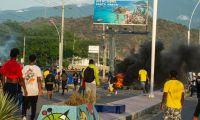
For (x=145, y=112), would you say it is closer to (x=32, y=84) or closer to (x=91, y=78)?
(x=91, y=78)

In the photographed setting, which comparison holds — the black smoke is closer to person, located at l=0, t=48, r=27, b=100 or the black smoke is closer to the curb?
the curb

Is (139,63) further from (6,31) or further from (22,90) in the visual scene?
(6,31)

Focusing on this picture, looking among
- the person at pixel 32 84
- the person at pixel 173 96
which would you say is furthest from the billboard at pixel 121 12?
the person at pixel 173 96

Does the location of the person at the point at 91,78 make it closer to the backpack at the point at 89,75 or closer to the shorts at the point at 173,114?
the backpack at the point at 89,75

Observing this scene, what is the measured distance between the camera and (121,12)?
64.0 m

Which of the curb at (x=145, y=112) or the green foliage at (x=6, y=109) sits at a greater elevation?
the green foliage at (x=6, y=109)

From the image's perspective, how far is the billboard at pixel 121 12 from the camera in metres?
63.9

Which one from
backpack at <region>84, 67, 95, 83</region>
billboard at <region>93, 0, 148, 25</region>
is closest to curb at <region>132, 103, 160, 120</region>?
backpack at <region>84, 67, 95, 83</region>

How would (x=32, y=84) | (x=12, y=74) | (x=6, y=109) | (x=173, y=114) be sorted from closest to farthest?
(x=6, y=109), (x=173, y=114), (x=12, y=74), (x=32, y=84)

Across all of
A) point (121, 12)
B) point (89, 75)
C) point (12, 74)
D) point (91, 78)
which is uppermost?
point (121, 12)

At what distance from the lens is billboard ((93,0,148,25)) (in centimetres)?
6390

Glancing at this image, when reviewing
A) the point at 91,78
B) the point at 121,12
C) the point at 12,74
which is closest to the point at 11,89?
the point at 12,74

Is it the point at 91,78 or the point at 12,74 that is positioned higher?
the point at 12,74

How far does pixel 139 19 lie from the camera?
212ft
